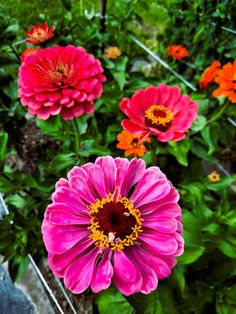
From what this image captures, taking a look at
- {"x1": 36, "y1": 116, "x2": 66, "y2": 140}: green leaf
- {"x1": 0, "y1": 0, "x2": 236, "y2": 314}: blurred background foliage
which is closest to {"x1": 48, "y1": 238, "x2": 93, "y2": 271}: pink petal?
{"x1": 0, "y1": 0, "x2": 236, "y2": 314}: blurred background foliage

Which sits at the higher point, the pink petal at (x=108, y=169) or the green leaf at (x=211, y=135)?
the pink petal at (x=108, y=169)

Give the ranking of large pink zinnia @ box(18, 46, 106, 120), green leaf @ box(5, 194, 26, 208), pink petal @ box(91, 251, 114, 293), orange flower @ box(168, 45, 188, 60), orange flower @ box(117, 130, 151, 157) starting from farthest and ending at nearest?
1. orange flower @ box(168, 45, 188, 60)
2. green leaf @ box(5, 194, 26, 208)
3. orange flower @ box(117, 130, 151, 157)
4. large pink zinnia @ box(18, 46, 106, 120)
5. pink petal @ box(91, 251, 114, 293)

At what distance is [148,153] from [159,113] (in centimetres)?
17

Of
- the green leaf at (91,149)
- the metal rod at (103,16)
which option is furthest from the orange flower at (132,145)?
the metal rod at (103,16)

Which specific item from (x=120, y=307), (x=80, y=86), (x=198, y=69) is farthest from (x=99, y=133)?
(x=198, y=69)

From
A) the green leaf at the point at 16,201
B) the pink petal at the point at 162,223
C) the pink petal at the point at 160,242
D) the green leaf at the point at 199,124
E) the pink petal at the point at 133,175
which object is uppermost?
the pink petal at the point at 133,175

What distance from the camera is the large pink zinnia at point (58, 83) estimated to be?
0.63 m

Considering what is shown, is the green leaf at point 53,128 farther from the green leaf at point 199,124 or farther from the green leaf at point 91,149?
the green leaf at point 199,124

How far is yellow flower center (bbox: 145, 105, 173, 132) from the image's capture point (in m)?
0.68

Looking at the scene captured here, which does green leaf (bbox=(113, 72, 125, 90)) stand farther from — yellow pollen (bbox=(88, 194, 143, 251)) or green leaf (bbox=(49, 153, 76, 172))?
yellow pollen (bbox=(88, 194, 143, 251))

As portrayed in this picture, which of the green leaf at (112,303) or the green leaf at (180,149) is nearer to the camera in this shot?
the green leaf at (112,303)

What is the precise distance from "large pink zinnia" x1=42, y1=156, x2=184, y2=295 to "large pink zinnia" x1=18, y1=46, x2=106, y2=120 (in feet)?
0.67

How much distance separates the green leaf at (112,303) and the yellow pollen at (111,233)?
0.24 meters

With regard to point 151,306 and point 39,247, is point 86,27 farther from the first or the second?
point 151,306
